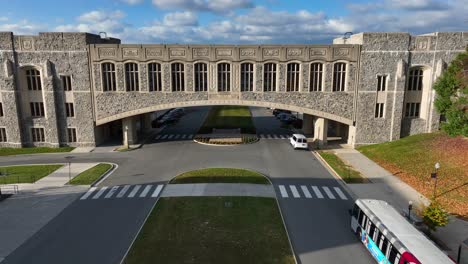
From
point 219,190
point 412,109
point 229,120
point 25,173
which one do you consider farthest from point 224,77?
point 412,109

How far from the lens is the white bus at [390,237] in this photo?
14234 mm

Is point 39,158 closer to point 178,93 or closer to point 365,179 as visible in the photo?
point 178,93

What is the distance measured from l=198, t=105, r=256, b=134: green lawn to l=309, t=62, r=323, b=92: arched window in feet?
44.4

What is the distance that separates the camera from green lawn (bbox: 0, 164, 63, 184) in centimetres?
3087

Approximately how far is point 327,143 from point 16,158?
38.6 meters

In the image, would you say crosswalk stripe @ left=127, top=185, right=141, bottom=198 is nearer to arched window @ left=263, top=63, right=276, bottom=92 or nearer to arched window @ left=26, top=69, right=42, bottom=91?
arched window @ left=263, top=63, right=276, bottom=92

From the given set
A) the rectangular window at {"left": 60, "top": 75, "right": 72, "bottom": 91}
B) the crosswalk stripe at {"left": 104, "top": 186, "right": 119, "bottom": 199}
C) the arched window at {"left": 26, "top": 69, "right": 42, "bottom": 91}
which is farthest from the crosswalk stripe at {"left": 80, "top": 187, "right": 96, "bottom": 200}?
the arched window at {"left": 26, "top": 69, "right": 42, "bottom": 91}

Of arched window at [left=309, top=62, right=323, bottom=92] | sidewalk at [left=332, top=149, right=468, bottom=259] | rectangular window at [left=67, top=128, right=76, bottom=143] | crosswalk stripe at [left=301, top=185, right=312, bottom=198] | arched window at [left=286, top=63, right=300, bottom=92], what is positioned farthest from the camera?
rectangular window at [left=67, top=128, right=76, bottom=143]

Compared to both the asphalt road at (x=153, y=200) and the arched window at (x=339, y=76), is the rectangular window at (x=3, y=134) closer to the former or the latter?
the asphalt road at (x=153, y=200)

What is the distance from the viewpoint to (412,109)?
43188mm

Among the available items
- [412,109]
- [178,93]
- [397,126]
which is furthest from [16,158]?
[412,109]

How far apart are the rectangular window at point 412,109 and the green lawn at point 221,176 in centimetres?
2395

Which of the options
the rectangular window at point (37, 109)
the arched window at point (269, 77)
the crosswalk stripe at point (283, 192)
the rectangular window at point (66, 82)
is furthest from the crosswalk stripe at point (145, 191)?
the rectangular window at point (37, 109)

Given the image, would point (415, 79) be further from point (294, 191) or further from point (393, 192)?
point (294, 191)
